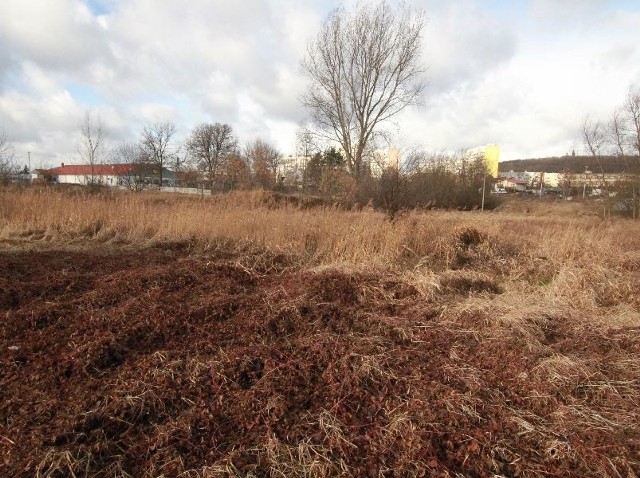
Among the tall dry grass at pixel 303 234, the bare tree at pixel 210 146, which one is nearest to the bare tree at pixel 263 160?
the bare tree at pixel 210 146

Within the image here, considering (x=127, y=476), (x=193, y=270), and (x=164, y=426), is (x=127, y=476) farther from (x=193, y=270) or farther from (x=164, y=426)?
(x=193, y=270)

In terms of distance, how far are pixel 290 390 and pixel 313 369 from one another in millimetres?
323

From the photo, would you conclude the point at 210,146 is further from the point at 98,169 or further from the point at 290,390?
the point at 290,390

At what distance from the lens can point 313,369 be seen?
2.87 meters

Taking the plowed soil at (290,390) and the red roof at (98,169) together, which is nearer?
the plowed soil at (290,390)

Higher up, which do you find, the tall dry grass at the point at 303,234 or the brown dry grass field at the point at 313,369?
the tall dry grass at the point at 303,234

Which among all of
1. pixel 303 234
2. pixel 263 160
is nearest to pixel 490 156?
pixel 263 160

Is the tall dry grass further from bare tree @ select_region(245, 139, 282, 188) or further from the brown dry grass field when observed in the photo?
bare tree @ select_region(245, 139, 282, 188)

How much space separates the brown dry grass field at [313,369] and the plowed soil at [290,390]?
0.5 inches

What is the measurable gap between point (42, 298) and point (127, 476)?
3.06 meters

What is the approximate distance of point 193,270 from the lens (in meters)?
5.33

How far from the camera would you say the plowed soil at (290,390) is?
2.01 meters

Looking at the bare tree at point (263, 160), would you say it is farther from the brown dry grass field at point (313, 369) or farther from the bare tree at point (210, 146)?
the brown dry grass field at point (313, 369)

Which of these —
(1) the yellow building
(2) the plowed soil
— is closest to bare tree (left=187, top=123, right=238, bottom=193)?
(1) the yellow building
